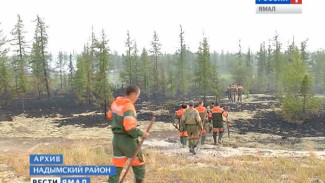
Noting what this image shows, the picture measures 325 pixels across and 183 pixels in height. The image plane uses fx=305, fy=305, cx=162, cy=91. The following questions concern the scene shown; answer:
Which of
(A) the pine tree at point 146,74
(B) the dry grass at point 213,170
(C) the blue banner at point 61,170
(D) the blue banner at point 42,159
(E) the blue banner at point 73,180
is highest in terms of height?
(A) the pine tree at point 146,74

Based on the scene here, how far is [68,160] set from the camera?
→ 420 inches

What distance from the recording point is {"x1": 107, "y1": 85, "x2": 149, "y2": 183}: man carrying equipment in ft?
17.9

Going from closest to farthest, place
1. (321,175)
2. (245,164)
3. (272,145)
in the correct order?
(321,175)
(245,164)
(272,145)

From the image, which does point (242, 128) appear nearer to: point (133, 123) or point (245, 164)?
point (245, 164)

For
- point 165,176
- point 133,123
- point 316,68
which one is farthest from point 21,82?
point 316,68

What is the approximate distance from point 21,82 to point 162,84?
77.6ft

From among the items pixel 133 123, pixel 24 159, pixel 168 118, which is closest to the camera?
pixel 133 123

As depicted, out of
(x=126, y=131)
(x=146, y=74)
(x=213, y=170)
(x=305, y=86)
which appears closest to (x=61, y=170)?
(x=126, y=131)

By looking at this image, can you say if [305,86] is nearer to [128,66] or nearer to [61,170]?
[61,170]

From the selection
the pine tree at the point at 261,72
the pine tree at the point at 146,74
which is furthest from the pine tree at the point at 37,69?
the pine tree at the point at 261,72

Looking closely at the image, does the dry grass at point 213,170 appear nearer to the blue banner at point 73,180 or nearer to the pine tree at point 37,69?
the blue banner at point 73,180

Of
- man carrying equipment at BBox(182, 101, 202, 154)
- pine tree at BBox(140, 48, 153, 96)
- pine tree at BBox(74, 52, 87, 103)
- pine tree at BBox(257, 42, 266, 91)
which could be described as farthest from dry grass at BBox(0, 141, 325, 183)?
pine tree at BBox(257, 42, 266, 91)

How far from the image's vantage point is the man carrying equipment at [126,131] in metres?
5.44

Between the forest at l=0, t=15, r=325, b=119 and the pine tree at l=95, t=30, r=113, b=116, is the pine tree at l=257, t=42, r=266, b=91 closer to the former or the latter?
the forest at l=0, t=15, r=325, b=119
